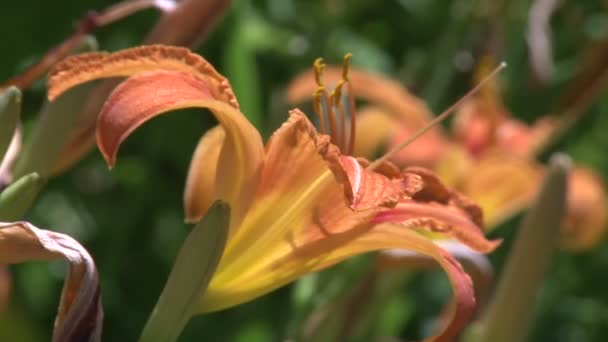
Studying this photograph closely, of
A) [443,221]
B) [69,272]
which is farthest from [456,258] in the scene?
[69,272]

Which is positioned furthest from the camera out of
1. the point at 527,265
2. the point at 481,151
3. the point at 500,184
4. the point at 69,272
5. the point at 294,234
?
the point at 481,151

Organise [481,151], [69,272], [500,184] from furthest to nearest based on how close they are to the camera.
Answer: [481,151] → [500,184] → [69,272]

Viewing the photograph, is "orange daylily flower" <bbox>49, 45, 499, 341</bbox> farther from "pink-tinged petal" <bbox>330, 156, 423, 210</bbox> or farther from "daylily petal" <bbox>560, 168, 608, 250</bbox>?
"daylily petal" <bbox>560, 168, 608, 250</bbox>

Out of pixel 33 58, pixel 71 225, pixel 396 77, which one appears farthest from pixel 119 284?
pixel 396 77

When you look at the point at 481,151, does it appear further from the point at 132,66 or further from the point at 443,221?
the point at 132,66

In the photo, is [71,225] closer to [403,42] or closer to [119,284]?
[119,284]

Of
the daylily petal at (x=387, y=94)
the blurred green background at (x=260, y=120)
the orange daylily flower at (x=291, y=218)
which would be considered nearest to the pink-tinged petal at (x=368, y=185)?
the orange daylily flower at (x=291, y=218)

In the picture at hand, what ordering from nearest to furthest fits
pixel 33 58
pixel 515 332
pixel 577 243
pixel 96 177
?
pixel 515 332
pixel 33 58
pixel 577 243
pixel 96 177
